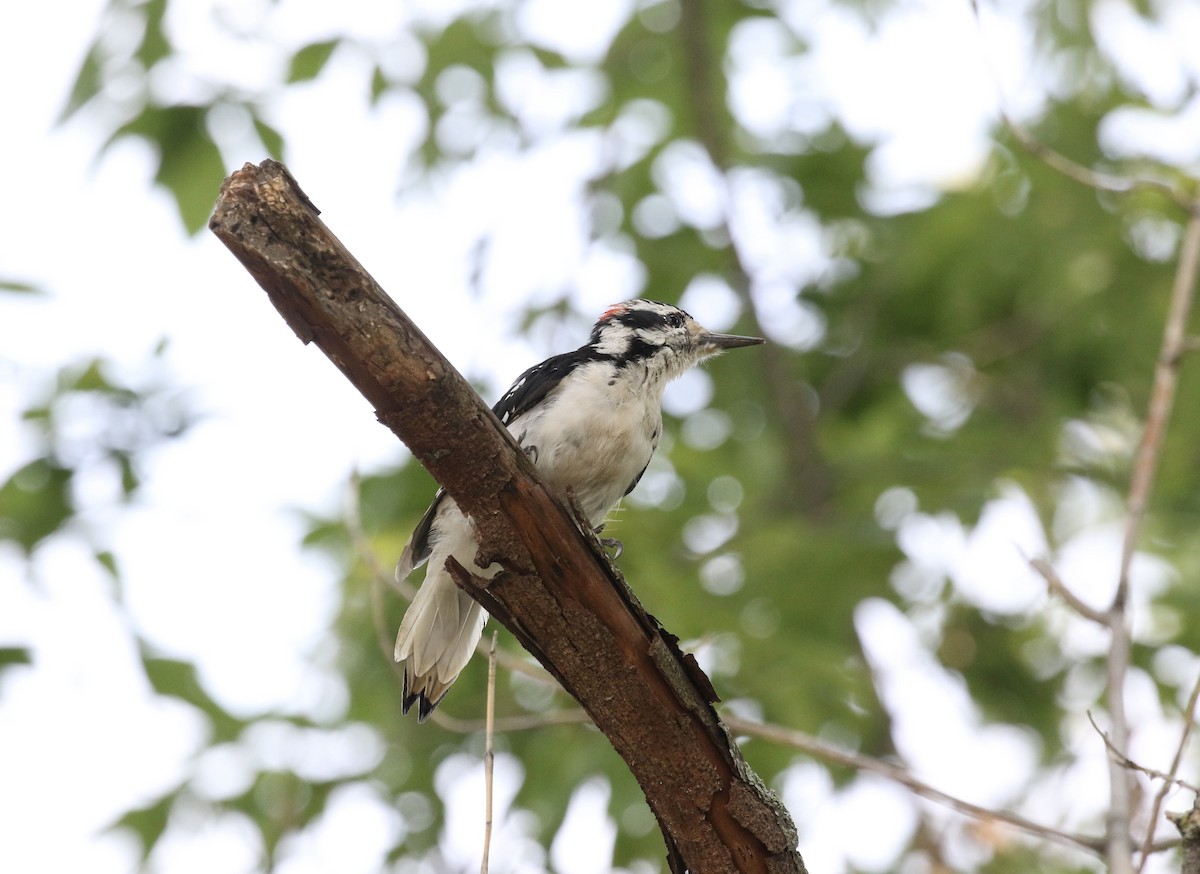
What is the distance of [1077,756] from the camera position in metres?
5.43

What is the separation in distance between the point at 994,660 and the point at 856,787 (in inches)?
45.7

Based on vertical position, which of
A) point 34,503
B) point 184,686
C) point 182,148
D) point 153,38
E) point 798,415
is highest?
point 153,38

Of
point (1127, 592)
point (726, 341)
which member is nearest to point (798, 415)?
point (726, 341)

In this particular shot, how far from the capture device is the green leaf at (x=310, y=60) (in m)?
4.96

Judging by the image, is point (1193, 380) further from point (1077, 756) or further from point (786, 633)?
point (786, 633)

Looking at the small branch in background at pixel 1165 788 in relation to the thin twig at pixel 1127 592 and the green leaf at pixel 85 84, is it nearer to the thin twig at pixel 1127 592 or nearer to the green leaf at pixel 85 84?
the thin twig at pixel 1127 592

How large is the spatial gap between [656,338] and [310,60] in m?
1.80

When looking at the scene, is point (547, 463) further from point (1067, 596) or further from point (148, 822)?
point (148, 822)

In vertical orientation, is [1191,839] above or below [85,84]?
below

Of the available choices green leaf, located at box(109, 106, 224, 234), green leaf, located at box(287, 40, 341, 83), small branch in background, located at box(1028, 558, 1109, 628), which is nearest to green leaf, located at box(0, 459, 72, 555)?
green leaf, located at box(109, 106, 224, 234)

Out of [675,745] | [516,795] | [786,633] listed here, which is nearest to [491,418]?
[675,745]

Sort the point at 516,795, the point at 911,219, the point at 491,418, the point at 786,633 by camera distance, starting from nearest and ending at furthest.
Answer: the point at 491,418, the point at 786,633, the point at 516,795, the point at 911,219

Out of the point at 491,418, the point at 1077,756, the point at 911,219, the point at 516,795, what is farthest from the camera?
the point at 911,219

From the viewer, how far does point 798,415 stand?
5.79m
